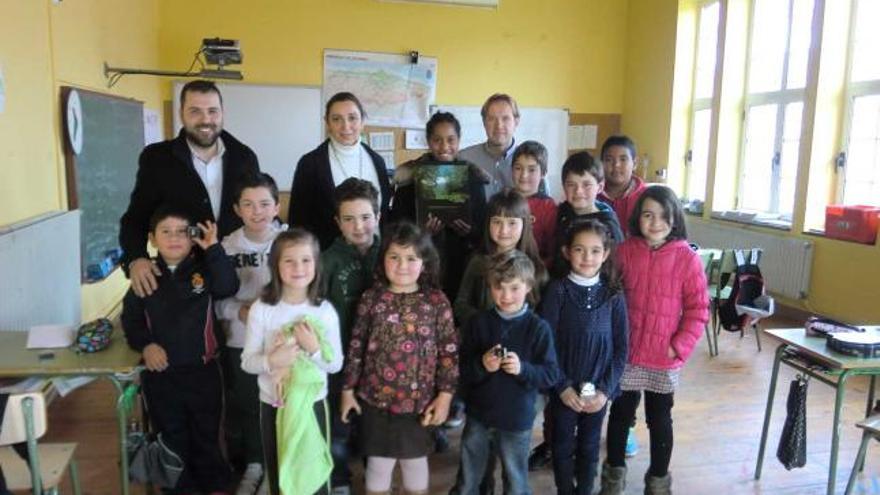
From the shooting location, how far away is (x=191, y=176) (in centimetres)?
218

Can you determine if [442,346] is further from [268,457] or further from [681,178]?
[681,178]

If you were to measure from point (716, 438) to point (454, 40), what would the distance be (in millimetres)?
4652

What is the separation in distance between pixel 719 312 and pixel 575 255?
2.58 metres

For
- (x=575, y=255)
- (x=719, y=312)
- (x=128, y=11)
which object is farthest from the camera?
(x=128, y=11)

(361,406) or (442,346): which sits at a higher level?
(442,346)

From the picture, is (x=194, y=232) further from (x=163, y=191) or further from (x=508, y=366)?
(x=508, y=366)

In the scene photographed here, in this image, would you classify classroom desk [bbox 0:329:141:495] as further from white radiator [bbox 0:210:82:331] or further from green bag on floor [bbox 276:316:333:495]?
white radiator [bbox 0:210:82:331]

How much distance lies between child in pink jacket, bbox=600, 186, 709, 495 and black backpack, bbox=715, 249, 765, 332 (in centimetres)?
216

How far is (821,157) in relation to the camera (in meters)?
4.73

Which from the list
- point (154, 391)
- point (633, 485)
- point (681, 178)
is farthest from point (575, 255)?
point (681, 178)

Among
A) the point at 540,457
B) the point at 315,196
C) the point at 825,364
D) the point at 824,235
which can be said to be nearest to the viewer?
the point at 825,364

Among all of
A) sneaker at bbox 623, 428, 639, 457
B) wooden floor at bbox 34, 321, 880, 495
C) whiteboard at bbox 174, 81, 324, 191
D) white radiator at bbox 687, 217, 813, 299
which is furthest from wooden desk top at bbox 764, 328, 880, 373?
whiteboard at bbox 174, 81, 324, 191

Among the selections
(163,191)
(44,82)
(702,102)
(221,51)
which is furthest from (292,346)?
(702,102)

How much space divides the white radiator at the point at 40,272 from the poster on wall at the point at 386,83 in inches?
127
